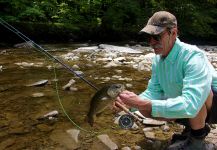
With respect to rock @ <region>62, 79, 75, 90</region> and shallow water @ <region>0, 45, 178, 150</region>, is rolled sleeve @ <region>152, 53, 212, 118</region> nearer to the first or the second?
shallow water @ <region>0, 45, 178, 150</region>

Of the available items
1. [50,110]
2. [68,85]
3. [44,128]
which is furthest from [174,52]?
[68,85]

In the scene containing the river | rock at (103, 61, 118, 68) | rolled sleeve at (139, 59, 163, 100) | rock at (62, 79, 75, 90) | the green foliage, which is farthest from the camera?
the green foliage

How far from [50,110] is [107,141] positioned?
1.62 m

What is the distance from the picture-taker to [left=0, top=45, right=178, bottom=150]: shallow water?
4.61m

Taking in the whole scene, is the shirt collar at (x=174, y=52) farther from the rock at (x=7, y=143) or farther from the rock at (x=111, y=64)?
the rock at (x=111, y=64)

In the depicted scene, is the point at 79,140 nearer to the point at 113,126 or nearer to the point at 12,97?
the point at 113,126

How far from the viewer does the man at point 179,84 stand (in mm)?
3303

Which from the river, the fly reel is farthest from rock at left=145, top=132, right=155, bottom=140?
the fly reel

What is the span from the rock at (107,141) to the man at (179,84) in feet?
2.33

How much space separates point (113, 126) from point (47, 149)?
1115 mm

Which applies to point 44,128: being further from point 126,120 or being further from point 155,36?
point 155,36

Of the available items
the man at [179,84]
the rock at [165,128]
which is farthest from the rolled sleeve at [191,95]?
the rock at [165,128]

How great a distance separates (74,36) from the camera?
57.6 ft

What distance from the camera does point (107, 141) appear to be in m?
4.57
